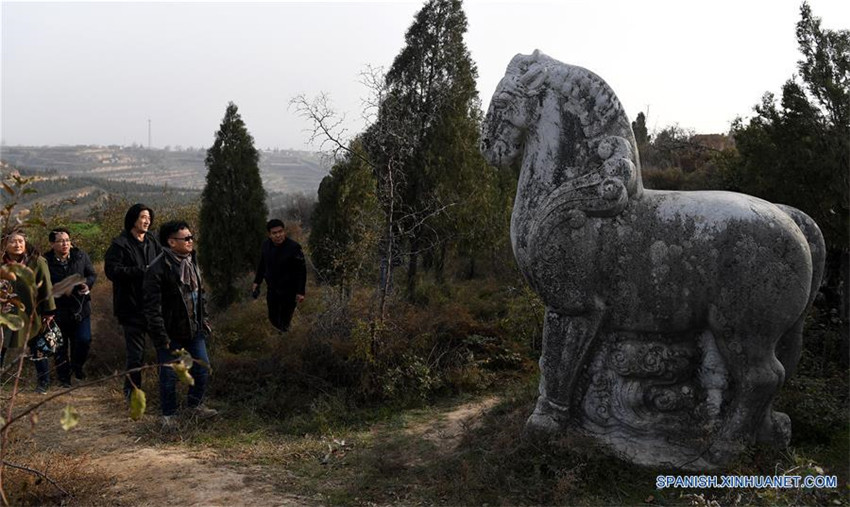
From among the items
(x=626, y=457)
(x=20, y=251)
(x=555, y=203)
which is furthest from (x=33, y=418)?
(x=20, y=251)

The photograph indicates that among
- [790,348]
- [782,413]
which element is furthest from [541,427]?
[790,348]

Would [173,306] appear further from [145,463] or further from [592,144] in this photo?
[592,144]

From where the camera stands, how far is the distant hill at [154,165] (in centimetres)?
5384

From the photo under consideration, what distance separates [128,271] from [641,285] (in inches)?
174

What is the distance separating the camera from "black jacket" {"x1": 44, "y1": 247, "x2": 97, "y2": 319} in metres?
6.62

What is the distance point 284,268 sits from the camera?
24.3 ft

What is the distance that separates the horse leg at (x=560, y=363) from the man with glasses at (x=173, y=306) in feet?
9.09

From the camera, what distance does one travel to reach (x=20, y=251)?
238 inches

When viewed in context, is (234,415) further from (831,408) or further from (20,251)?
(831,408)

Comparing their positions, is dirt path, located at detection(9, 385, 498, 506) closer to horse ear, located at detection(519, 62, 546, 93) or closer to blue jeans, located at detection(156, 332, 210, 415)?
blue jeans, located at detection(156, 332, 210, 415)

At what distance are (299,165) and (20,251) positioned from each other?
5649 cm

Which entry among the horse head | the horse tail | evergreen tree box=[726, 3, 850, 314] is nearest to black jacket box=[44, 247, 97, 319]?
the horse head

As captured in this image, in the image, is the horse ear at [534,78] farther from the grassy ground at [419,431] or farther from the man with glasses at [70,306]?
the man with glasses at [70,306]

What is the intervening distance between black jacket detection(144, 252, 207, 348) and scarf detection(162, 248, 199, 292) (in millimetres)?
29
